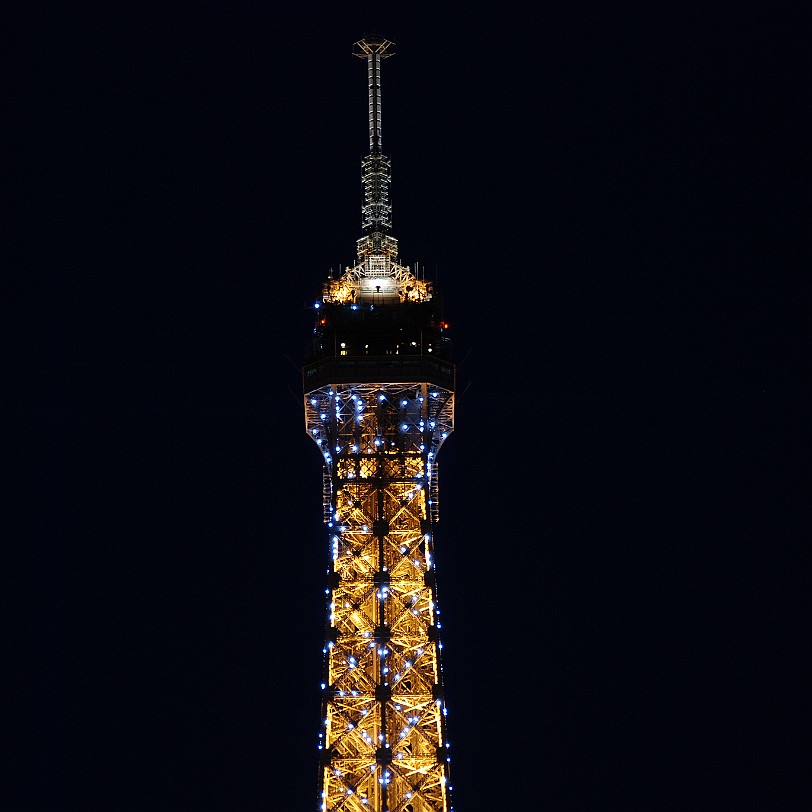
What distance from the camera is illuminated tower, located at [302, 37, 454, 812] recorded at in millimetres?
96812

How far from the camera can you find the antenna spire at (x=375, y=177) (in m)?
109

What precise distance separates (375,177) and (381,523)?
21.7 m

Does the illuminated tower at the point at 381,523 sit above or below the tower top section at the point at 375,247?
below

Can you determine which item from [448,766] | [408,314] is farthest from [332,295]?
[448,766]

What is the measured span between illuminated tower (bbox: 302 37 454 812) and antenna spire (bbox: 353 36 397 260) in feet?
0.88

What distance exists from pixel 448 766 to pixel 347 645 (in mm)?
8441

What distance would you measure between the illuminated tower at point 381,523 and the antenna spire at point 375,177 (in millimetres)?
267

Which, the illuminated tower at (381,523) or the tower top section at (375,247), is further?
the tower top section at (375,247)

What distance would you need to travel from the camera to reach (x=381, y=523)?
334 ft

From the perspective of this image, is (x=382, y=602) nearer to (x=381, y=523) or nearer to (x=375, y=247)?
(x=381, y=523)

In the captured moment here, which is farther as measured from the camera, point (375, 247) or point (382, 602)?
point (375, 247)

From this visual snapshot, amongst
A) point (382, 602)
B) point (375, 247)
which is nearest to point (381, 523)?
point (382, 602)

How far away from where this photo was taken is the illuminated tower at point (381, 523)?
3812 inches

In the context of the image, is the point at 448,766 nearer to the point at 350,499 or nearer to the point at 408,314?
the point at 350,499
